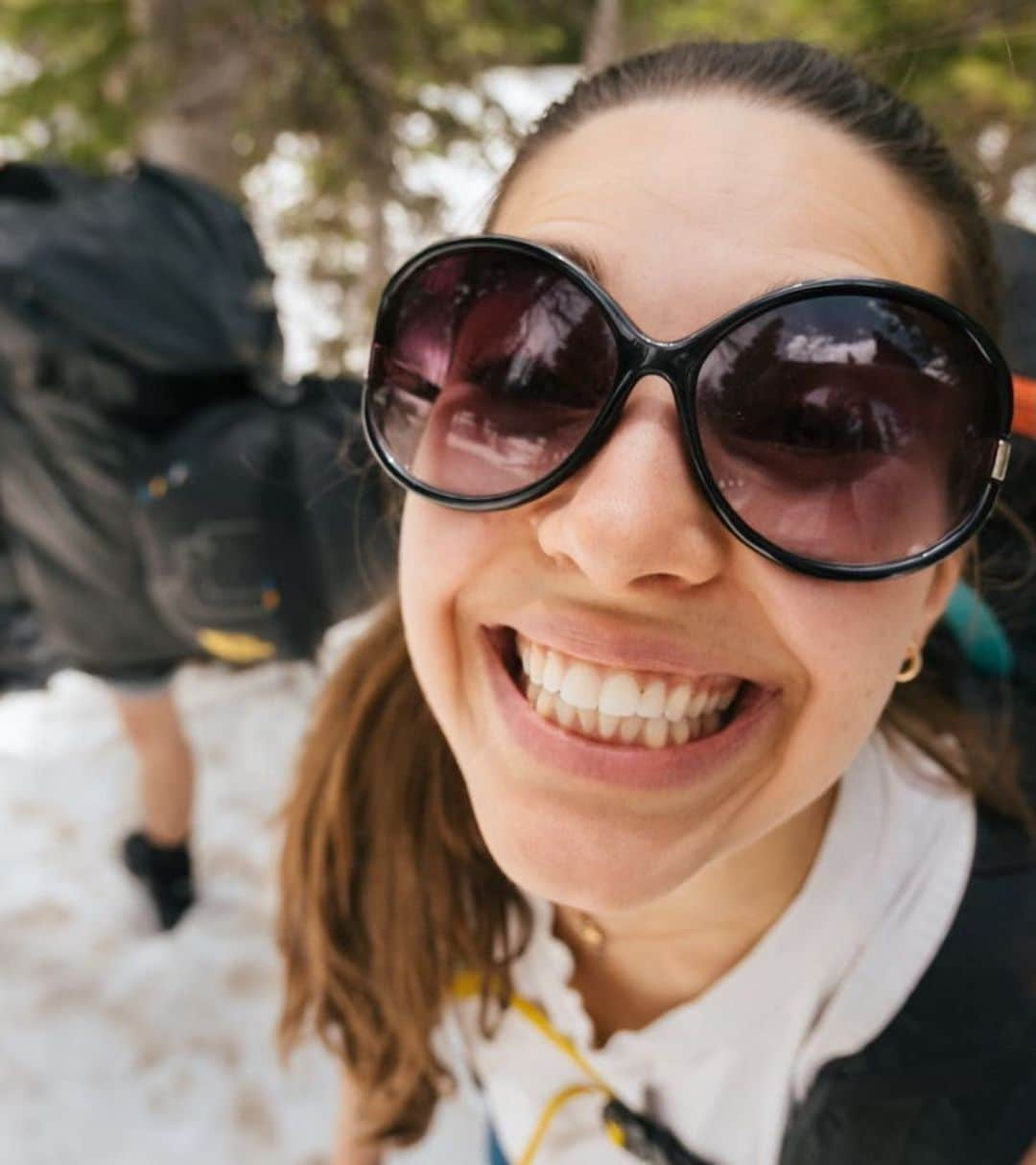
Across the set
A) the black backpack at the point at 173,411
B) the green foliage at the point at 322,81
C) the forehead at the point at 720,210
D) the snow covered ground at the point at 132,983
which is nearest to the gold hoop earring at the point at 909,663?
the forehead at the point at 720,210

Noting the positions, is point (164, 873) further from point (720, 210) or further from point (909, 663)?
point (720, 210)

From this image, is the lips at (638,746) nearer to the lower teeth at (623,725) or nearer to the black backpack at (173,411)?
the lower teeth at (623,725)

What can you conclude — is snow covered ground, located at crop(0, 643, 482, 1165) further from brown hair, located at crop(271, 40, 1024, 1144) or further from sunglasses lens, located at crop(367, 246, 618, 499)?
sunglasses lens, located at crop(367, 246, 618, 499)

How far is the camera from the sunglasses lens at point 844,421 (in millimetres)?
748

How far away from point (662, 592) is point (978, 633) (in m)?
0.82

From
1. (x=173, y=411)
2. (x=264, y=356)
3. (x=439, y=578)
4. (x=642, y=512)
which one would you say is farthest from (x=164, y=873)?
(x=642, y=512)

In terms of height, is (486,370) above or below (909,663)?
above

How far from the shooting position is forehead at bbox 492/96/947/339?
2.49 feet

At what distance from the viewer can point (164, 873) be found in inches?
113

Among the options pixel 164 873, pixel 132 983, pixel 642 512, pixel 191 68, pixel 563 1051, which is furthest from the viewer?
pixel 191 68

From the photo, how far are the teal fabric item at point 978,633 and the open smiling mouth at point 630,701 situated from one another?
647 mm

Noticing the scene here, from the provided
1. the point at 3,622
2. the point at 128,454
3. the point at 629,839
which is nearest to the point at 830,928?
the point at 629,839

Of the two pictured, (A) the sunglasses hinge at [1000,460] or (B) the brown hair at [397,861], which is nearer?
(A) the sunglasses hinge at [1000,460]

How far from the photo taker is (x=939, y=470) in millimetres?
789
